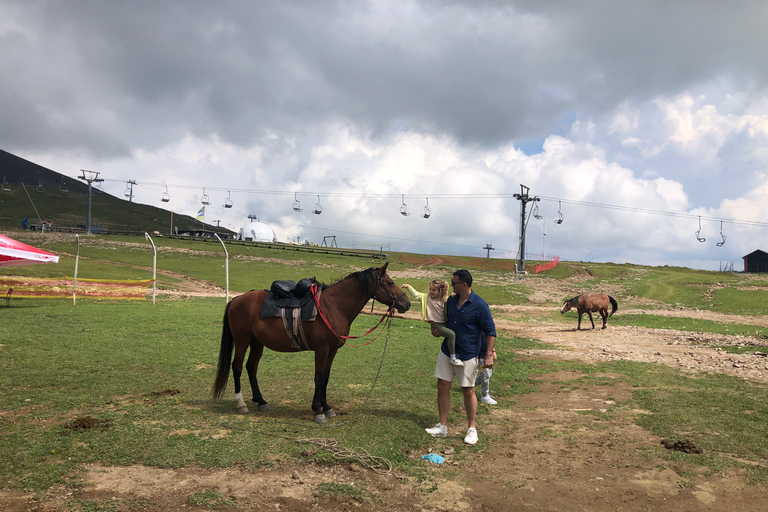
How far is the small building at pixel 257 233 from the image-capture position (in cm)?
10806

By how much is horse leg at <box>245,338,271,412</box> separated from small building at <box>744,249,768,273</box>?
92.0 metres

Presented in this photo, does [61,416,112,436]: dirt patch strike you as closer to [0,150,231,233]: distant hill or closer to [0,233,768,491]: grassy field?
[0,233,768,491]: grassy field

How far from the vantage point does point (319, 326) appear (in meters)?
7.63

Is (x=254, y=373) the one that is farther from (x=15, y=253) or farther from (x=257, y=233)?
(x=257, y=233)

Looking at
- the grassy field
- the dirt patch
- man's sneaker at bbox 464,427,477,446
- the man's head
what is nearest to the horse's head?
the man's head

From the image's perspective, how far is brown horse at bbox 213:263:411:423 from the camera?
299 inches

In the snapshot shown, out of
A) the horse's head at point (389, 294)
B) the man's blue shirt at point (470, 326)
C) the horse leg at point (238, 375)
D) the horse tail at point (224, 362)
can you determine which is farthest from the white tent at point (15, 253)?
the man's blue shirt at point (470, 326)

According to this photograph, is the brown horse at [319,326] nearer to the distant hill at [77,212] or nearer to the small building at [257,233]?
the small building at [257,233]

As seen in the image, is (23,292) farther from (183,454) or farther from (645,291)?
(645,291)

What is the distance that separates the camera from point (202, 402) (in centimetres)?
819

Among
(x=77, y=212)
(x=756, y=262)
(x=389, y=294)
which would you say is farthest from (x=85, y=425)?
(x=77, y=212)

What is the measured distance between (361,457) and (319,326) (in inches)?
92.9

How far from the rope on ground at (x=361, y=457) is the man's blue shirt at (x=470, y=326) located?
5.93 ft

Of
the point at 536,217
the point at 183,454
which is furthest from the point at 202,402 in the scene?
the point at 536,217
